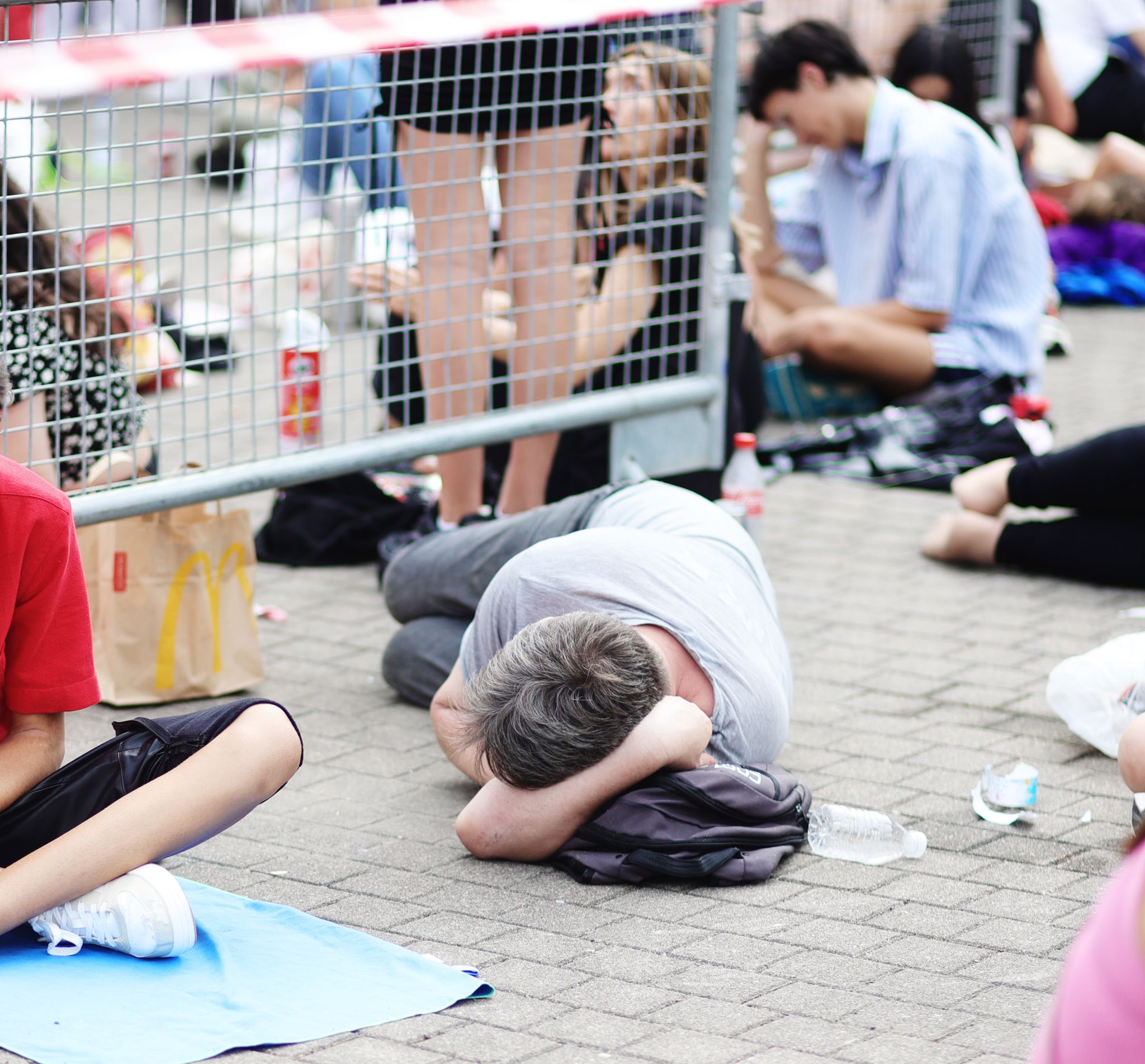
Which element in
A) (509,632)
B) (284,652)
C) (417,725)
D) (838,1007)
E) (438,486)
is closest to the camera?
(838,1007)

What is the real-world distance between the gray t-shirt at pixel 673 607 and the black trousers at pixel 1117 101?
25.3 feet

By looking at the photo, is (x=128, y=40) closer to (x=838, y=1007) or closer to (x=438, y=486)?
(x=838, y=1007)

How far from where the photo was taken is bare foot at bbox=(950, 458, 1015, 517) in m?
4.99

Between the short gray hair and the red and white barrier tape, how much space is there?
3.47 ft

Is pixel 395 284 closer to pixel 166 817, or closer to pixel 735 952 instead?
pixel 166 817

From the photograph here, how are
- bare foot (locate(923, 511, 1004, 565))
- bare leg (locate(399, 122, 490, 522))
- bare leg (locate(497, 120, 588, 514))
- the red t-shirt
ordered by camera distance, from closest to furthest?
the red t-shirt
bare leg (locate(399, 122, 490, 522))
bare leg (locate(497, 120, 588, 514))
bare foot (locate(923, 511, 1004, 565))

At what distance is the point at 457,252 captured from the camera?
4457 millimetres

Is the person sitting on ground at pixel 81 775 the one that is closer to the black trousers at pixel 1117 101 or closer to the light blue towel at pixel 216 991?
the light blue towel at pixel 216 991

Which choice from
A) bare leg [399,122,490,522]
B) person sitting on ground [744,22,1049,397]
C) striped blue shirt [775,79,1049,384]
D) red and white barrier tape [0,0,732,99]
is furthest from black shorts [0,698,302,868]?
striped blue shirt [775,79,1049,384]

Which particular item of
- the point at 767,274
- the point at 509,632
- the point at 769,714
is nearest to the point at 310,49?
the point at 509,632

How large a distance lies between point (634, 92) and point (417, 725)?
5.86 ft

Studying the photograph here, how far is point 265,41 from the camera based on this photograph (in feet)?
9.20

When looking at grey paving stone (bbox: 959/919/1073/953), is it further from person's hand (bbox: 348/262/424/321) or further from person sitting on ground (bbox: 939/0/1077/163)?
person sitting on ground (bbox: 939/0/1077/163)

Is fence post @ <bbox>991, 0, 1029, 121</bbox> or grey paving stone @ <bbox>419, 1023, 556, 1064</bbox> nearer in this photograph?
grey paving stone @ <bbox>419, 1023, 556, 1064</bbox>
